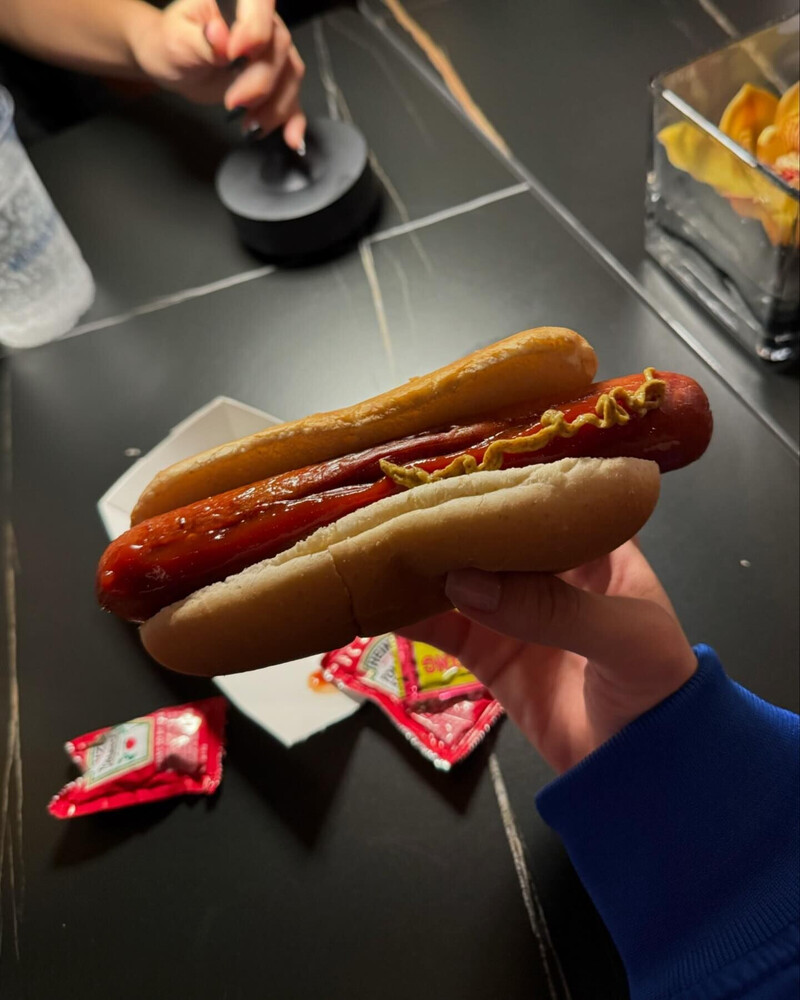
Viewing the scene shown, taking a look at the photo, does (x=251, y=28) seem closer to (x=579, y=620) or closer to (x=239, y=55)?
(x=239, y=55)

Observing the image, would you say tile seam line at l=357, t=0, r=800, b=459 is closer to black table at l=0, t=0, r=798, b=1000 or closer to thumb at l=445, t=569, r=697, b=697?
black table at l=0, t=0, r=798, b=1000

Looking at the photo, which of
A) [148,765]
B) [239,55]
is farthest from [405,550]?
[239,55]

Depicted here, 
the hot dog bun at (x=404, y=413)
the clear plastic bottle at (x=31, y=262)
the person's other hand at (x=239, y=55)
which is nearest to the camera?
the hot dog bun at (x=404, y=413)

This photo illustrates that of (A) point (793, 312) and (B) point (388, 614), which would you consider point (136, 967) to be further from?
(A) point (793, 312)

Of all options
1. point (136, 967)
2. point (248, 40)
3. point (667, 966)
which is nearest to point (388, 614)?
point (667, 966)

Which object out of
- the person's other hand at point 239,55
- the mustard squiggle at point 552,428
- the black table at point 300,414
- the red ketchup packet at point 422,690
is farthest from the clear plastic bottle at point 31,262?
the mustard squiggle at point 552,428

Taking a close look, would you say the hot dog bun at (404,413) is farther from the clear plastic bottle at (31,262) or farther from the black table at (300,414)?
the clear plastic bottle at (31,262)
